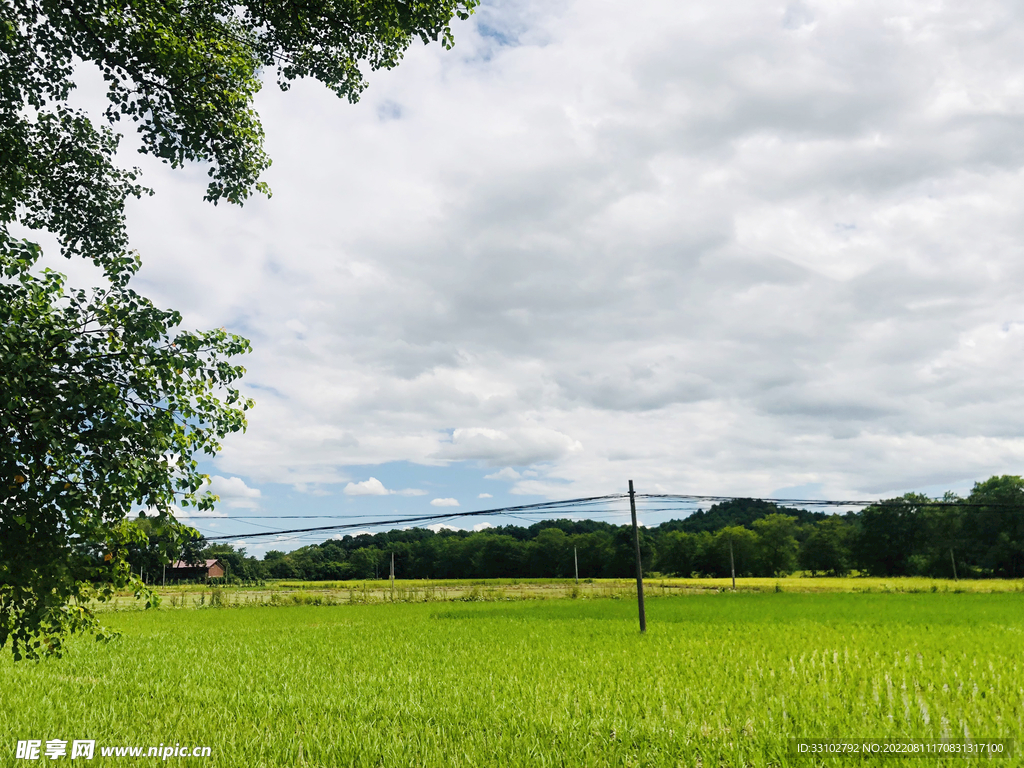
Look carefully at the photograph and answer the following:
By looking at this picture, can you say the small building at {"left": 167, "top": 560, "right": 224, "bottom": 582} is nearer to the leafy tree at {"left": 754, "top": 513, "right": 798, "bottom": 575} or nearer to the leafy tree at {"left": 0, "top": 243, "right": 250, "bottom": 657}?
the leafy tree at {"left": 754, "top": 513, "right": 798, "bottom": 575}

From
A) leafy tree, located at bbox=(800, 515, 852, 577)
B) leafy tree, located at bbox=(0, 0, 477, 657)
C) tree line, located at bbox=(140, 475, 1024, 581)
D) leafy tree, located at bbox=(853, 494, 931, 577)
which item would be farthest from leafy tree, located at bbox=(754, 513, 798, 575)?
leafy tree, located at bbox=(0, 0, 477, 657)

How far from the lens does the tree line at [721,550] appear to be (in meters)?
77.1

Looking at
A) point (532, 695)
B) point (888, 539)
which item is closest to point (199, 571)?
point (888, 539)

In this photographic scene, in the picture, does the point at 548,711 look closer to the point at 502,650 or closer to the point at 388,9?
the point at 502,650

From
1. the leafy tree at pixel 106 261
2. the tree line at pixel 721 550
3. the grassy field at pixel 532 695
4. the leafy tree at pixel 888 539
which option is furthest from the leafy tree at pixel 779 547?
the leafy tree at pixel 106 261

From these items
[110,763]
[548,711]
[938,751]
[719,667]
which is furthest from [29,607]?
[719,667]

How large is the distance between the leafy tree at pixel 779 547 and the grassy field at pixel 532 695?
3370 inches

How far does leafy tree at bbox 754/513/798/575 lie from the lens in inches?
3994

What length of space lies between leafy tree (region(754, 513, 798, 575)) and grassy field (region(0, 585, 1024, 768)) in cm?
8560

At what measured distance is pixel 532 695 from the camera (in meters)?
11.4

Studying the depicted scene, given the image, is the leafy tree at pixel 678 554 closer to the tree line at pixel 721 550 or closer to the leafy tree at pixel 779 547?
the tree line at pixel 721 550

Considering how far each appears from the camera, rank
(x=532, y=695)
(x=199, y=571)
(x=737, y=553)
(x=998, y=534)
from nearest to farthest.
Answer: (x=532, y=695), (x=998, y=534), (x=737, y=553), (x=199, y=571)

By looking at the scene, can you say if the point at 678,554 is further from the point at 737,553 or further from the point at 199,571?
the point at 199,571

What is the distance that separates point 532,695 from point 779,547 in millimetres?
103862
